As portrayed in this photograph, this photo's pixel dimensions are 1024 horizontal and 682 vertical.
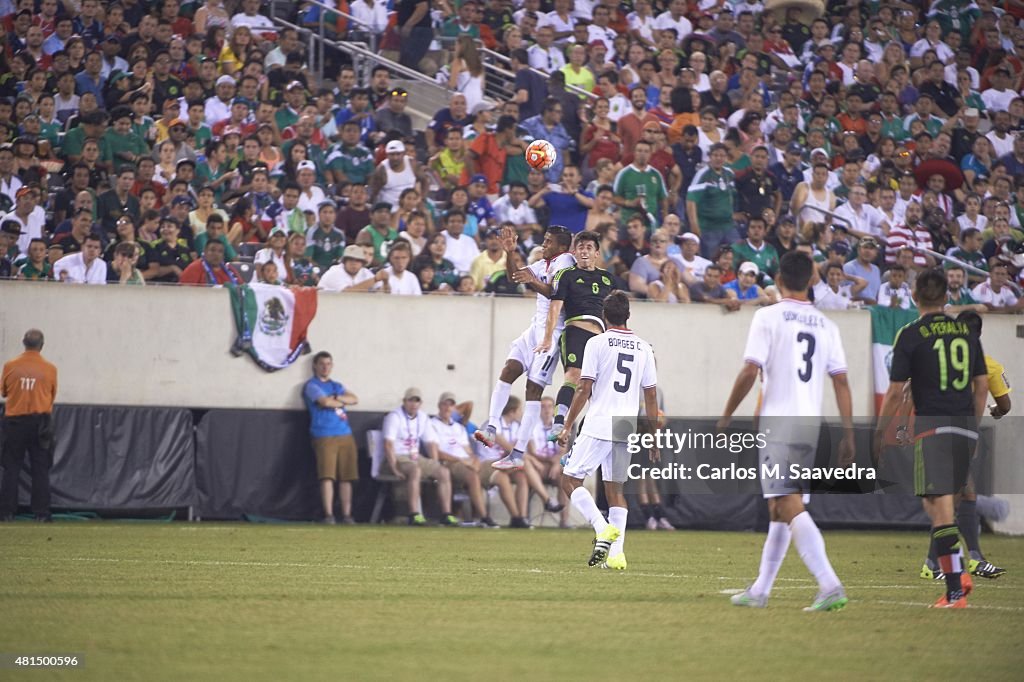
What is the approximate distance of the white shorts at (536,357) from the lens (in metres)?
14.6

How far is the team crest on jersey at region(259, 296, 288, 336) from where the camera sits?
19.3m

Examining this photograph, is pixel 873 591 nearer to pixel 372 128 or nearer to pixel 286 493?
pixel 286 493

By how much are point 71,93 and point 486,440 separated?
31.4 ft

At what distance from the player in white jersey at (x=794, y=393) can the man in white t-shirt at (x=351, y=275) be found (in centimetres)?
1139

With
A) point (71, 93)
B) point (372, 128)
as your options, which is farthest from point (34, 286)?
point (372, 128)

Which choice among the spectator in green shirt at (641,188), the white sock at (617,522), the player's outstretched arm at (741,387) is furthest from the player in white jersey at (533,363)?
the spectator in green shirt at (641,188)

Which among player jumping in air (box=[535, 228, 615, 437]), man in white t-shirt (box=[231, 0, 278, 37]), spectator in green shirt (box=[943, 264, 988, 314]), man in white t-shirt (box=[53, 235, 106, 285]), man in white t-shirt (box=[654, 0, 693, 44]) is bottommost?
player jumping in air (box=[535, 228, 615, 437])

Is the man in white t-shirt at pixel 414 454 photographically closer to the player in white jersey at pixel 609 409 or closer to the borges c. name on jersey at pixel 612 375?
the player in white jersey at pixel 609 409

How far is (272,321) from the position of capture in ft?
63.5

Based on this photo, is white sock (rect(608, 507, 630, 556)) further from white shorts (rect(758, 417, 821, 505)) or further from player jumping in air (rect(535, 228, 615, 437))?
white shorts (rect(758, 417, 821, 505))

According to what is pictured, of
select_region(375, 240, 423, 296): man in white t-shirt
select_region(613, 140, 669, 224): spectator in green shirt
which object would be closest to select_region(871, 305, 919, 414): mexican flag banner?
select_region(613, 140, 669, 224): spectator in green shirt

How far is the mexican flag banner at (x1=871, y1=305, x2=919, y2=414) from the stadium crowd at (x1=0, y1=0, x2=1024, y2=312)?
0.51 meters

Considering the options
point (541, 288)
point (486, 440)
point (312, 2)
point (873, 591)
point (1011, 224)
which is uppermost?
point (312, 2)

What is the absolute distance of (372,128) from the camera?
22047 millimetres
